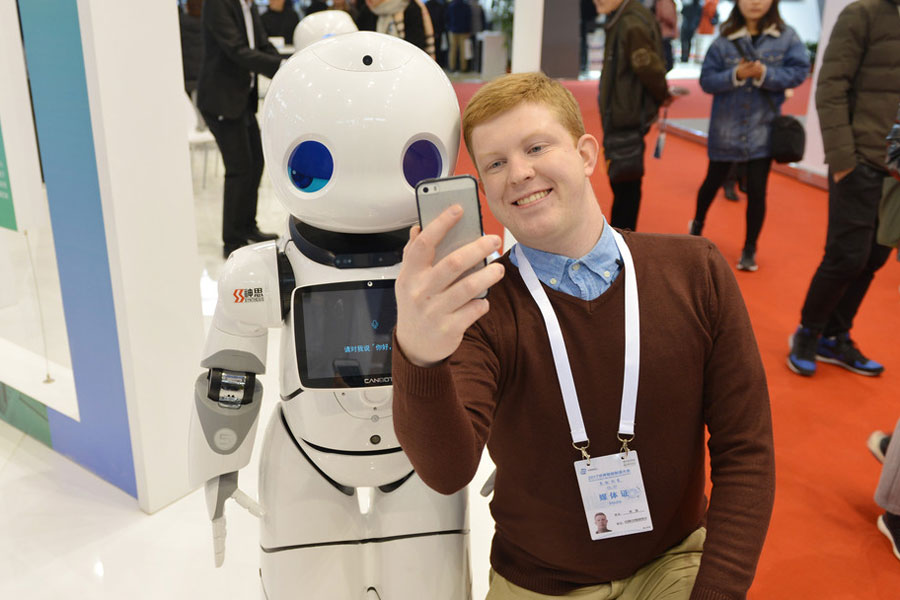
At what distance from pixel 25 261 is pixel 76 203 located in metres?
3.08

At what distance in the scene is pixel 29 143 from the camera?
7.78 feet

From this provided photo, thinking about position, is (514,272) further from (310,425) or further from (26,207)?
(26,207)

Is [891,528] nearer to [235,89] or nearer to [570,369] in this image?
[570,369]

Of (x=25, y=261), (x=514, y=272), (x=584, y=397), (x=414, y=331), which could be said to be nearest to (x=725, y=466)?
(x=584, y=397)

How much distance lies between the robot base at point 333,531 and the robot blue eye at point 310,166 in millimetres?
460

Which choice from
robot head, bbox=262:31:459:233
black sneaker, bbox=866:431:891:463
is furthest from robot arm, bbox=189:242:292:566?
black sneaker, bbox=866:431:891:463

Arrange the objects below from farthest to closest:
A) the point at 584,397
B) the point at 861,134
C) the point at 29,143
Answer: the point at 861,134, the point at 29,143, the point at 584,397

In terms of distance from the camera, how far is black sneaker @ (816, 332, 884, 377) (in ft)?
11.4

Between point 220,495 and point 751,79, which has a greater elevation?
point 751,79

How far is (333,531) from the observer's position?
5.31ft

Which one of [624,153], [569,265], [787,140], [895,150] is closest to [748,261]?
[787,140]

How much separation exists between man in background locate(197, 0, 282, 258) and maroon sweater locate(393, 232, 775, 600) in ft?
10.1

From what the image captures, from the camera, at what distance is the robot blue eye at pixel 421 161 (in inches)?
56.5

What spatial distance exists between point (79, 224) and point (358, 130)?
123cm
